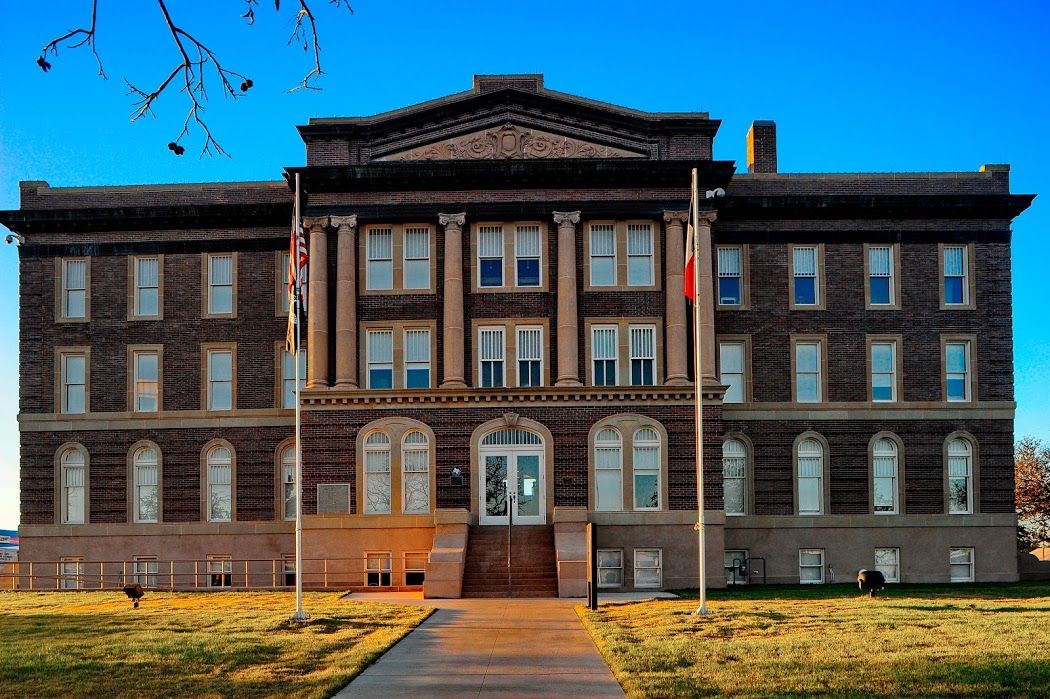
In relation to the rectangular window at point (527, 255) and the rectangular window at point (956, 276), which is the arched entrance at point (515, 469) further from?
the rectangular window at point (956, 276)

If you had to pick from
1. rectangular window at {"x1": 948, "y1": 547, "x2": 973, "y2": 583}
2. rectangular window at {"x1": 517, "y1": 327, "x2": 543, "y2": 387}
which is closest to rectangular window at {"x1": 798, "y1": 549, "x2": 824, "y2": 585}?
rectangular window at {"x1": 948, "y1": 547, "x2": 973, "y2": 583}

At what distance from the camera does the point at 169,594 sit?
33.6 m

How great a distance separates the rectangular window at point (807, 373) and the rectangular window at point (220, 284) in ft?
61.7

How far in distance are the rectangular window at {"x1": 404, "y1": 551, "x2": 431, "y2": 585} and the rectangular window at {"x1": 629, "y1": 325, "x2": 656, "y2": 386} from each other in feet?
27.1

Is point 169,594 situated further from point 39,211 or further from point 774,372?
point 774,372

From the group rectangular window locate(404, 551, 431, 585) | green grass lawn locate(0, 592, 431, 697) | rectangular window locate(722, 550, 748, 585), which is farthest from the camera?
rectangular window locate(722, 550, 748, 585)

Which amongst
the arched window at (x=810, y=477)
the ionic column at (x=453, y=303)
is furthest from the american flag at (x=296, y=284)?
the arched window at (x=810, y=477)

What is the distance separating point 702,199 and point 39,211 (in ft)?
71.3

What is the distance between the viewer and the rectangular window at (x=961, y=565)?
39.5m

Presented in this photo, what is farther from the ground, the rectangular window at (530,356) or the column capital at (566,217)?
the column capital at (566,217)

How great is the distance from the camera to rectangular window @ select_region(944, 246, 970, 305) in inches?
1596

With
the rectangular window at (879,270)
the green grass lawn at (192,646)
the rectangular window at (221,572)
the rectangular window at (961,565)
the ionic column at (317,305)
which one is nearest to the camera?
the green grass lawn at (192,646)

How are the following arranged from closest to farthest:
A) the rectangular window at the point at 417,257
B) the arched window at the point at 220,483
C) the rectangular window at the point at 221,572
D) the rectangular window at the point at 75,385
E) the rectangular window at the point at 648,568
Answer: the rectangular window at the point at 648,568
the rectangular window at the point at 417,257
the rectangular window at the point at 221,572
the arched window at the point at 220,483
the rectangular window at the point at 75,385

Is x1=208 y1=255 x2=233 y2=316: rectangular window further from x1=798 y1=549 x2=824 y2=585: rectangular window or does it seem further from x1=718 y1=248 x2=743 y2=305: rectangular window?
x1=798 y1=549 x2=824 y2=585: rectangular window
